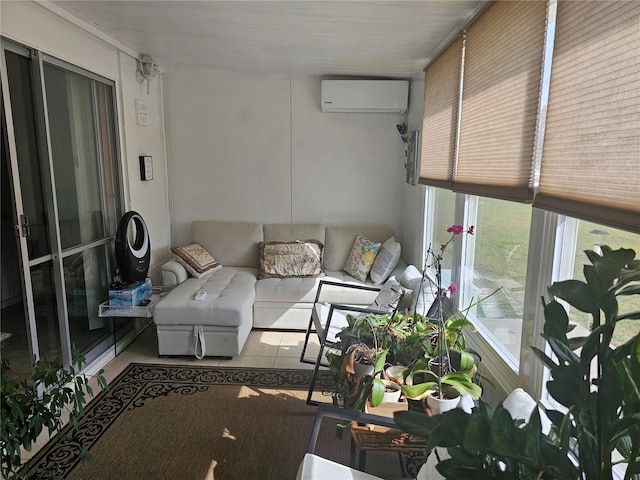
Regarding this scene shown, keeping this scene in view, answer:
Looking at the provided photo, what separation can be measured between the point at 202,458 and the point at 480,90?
2.44 meters

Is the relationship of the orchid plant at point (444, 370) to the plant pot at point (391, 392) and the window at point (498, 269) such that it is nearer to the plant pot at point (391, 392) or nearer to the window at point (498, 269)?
the plant pot at point (391, 392)

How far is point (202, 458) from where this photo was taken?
7.02 ft

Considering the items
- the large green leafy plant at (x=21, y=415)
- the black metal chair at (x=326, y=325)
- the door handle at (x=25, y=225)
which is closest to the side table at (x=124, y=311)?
the door handle at (x=25, y=225)

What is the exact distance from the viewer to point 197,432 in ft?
7.70

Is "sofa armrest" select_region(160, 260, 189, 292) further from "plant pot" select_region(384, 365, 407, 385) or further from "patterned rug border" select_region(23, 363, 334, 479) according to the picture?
"plant pot" select_region(384, 365, 407, 385)

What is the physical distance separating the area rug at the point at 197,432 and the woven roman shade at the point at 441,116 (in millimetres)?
1743

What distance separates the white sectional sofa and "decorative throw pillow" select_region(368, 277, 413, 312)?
2.37 feet

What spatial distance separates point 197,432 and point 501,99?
2385 mm

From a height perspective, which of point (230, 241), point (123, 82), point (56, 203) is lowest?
point (230, 241)

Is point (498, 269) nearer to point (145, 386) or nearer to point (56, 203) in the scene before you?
point (145, 386)

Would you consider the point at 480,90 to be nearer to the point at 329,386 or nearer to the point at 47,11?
the point at 329,386

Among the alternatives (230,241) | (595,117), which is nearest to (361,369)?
(595,117)

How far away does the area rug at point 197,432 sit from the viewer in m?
2.06

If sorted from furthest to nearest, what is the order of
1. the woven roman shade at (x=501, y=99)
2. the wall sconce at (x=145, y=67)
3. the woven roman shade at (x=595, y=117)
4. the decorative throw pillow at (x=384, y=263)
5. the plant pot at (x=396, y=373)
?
the decorative throw pillow at (x=384, y=263) → the wall sconce at (x=145, y=67) → the plant pot at (x=396, y=373) → the woven roman shade at (x=501, y=99) → the woven roman shade at (x=595, y=117)
